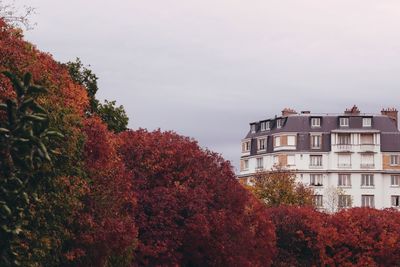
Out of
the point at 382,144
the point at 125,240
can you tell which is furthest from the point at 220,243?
the point at 382,144

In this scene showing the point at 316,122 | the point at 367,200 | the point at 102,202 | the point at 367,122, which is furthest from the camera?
the point at 316,122

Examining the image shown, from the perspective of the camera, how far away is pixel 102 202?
3431 centimetres

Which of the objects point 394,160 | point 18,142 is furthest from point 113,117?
point 394,160

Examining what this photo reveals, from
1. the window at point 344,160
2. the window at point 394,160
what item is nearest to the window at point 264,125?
the window at point 344,160

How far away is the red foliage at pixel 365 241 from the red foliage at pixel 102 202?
24.8m

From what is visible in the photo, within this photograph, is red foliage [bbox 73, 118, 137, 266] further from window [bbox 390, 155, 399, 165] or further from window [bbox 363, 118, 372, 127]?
window [bbox 390, 155, 399, 165]

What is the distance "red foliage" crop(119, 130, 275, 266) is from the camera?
42.4 meters

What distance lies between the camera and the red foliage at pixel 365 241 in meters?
57.7

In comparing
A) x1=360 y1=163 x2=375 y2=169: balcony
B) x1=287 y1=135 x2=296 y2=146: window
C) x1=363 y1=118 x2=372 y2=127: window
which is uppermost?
x1=363 y1=118 x2=372 y2=127: window

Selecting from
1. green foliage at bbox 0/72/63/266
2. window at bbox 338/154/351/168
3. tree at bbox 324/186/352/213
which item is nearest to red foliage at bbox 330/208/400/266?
green foliage at bbox 0/72/63/266

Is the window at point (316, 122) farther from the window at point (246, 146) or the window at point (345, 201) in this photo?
the window at point (246, 146)

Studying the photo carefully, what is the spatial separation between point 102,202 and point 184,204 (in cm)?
919

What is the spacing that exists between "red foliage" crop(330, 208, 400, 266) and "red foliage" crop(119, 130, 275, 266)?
12172 mm

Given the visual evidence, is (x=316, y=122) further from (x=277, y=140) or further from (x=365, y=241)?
(x=365, y=241)
